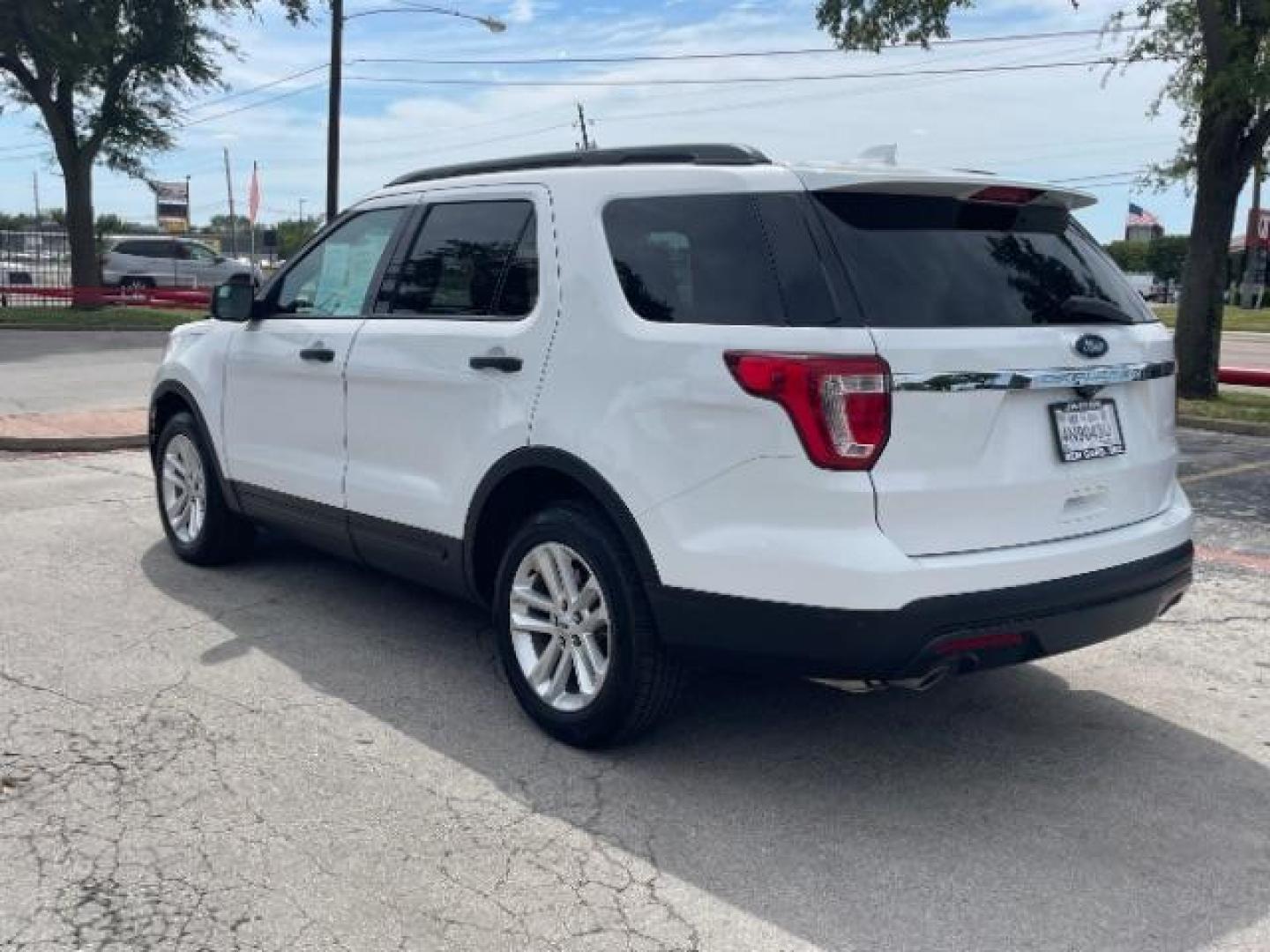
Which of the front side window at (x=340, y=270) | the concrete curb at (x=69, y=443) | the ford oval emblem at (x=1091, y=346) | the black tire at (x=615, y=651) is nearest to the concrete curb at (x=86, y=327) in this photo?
the concrete curb at (x=69, y=443)

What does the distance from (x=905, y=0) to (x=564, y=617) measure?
13.6 m

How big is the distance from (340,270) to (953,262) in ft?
8.92

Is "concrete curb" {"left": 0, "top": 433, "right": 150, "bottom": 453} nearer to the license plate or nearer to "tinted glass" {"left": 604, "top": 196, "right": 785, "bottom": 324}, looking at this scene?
"tinted glass" {"left": 604, "top": 196, "right": 785, "bottom": 324}

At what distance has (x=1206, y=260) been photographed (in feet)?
47.4

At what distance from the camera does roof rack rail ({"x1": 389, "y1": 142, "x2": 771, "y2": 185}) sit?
3.75m

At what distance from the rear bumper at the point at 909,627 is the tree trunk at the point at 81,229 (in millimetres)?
25704

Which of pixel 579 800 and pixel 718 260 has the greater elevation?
pixel 718 260

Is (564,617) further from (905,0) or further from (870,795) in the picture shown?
(905,0)

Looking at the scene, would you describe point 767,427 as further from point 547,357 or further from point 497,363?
point 497,363

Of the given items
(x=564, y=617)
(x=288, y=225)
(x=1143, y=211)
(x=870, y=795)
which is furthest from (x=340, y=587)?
(x=288, y=225)

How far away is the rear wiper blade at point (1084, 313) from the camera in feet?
12.1

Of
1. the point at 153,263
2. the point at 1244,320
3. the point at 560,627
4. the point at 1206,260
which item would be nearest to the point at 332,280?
the point at 560,627

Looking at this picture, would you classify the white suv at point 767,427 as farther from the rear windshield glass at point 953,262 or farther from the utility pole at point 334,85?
the utility pole at point 334,85

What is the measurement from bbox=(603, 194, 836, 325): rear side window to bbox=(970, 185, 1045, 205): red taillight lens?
624mm
